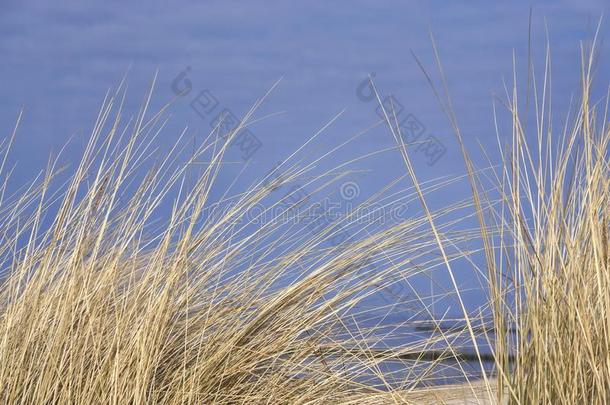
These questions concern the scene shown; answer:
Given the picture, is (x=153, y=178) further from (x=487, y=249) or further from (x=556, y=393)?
(x=556, y=393)

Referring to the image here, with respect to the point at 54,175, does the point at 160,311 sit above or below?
below

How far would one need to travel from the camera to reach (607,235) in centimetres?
168

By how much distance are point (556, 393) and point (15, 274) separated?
5.06 ft

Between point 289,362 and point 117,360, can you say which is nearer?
point 117,360

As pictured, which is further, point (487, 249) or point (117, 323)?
point (117, 323)

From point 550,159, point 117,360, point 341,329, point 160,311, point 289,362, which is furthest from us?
point 341,329

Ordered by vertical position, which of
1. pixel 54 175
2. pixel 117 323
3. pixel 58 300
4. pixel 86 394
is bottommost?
pixel 86 394

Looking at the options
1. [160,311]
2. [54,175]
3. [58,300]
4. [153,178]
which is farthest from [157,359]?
[54,175]

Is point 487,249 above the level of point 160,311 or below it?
below

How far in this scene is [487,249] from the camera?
1572 mm

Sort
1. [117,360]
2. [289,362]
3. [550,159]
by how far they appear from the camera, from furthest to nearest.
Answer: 1. [289,362]
2. [117,360]
3. [550,159]

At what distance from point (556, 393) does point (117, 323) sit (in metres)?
1.08

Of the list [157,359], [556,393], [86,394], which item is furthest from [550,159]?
[86,394]

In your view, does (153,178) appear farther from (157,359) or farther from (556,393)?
(556,393)
